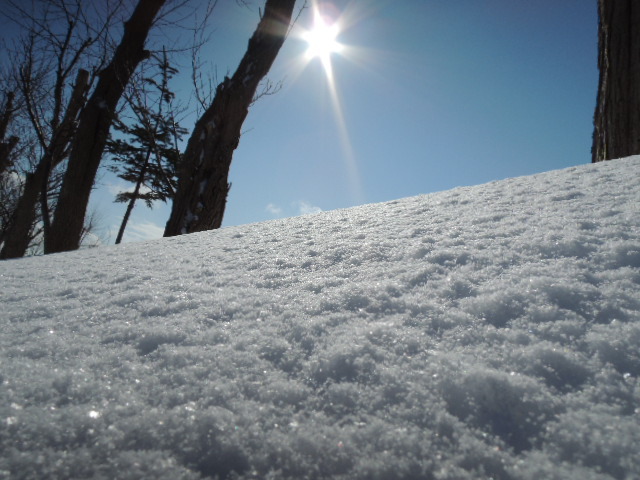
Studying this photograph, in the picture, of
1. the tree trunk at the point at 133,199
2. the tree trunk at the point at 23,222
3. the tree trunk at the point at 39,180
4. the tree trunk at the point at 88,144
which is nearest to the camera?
the tree trunk at the point at 88,144

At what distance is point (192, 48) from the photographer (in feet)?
18.1

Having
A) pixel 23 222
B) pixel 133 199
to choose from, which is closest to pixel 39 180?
pixel 23 222

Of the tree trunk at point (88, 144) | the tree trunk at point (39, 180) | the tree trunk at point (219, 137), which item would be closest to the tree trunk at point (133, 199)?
the tree trunk at point (39, 180)

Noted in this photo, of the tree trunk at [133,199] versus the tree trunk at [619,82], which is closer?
the tree trunk at [619,82]

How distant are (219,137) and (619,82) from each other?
175 inches

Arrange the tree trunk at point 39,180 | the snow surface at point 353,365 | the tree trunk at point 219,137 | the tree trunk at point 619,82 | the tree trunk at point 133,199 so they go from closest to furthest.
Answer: the snow surface at point 353,365 → the tree trunk at point 619,82 → the tree trunk at point 219,137 → the tree trunk at point 39,180 → the tree trunk at point 133,199

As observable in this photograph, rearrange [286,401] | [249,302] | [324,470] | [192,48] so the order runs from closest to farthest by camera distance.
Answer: [324,470] < [286,401] < [249,302] < [192,48]

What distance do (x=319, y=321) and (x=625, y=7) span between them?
4.99 m

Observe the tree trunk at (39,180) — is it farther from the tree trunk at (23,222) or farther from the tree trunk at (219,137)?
the tree trunk at (219,137)

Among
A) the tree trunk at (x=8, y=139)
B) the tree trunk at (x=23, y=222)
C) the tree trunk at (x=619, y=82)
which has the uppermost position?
the tree trunk at (x=8, y=139)

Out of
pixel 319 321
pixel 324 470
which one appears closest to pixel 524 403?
pixel 324 470

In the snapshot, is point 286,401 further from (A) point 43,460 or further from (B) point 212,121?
(B) point 212,121

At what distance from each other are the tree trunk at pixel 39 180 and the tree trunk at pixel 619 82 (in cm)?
754

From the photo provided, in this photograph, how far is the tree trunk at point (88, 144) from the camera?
14.8 feet
